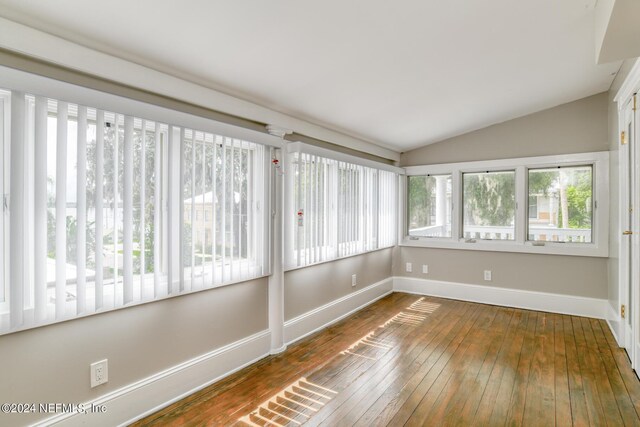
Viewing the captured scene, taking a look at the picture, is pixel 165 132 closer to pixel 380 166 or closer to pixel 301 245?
pixel 301 245

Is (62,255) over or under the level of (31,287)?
over

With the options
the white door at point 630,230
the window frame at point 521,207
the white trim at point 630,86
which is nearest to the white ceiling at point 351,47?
the white trim at point 630,86

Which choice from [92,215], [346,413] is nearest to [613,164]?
[346,413]

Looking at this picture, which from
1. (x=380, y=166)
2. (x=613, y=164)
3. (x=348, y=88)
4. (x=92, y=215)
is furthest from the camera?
(x=380, y=166)

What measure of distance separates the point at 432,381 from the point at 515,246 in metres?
2.63

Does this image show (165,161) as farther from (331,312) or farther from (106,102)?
(331,312)

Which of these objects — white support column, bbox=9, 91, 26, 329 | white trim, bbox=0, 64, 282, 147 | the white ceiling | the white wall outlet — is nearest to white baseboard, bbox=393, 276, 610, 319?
the white ceiling

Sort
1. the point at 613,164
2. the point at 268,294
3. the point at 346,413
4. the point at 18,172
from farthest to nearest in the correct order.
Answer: the point at 613,164 < the point at 268,294 < the point at 346,413 < the point at 18,172

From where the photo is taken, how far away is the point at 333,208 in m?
3.79

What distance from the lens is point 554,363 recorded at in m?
2.89

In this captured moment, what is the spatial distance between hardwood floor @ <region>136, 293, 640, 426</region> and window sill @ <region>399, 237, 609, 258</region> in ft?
2.71

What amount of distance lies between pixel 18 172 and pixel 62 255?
1.44 ft

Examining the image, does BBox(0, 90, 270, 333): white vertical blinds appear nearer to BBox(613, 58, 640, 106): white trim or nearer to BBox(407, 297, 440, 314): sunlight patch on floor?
BBox(407, 297, 440, 314): sunlight patch on floor

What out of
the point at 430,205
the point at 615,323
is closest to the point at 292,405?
the point at 615,323
